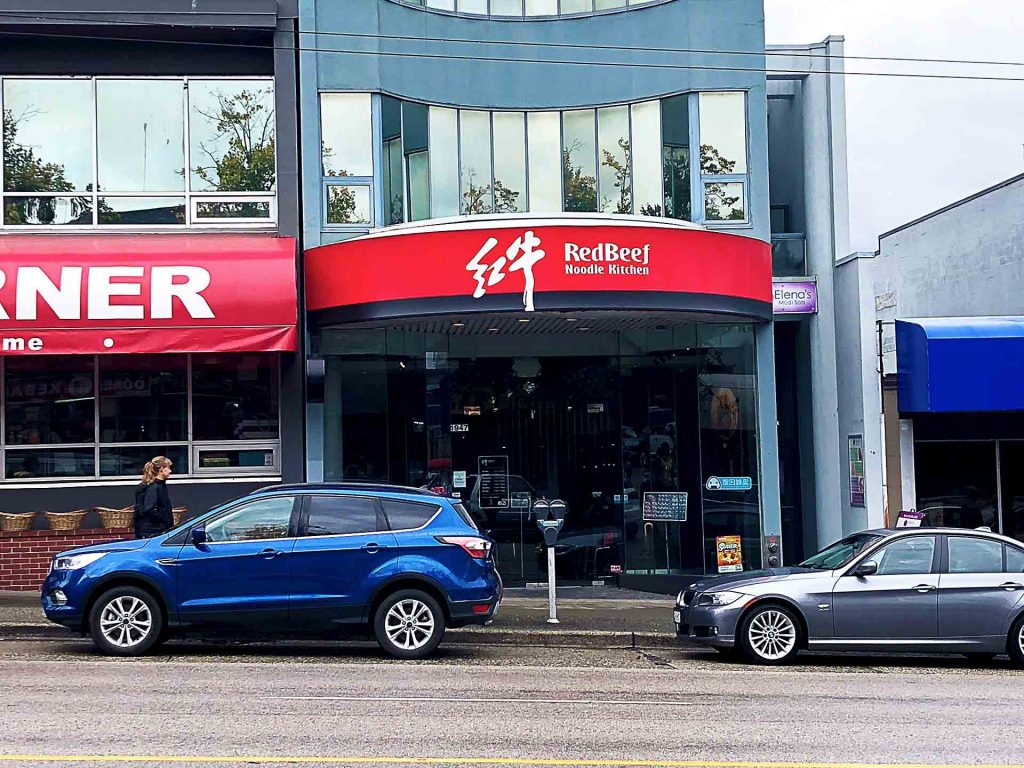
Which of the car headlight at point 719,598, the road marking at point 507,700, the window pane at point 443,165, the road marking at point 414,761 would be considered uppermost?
the window pane at point 443,165

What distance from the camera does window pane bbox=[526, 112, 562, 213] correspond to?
17844 mm

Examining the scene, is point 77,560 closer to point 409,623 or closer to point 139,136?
point 409,623

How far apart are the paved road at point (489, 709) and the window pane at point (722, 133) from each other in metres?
7.65

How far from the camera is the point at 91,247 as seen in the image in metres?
16.2

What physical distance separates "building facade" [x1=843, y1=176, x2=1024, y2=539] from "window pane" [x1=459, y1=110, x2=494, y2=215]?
577 centimetres

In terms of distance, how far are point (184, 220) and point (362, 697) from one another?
362 inches

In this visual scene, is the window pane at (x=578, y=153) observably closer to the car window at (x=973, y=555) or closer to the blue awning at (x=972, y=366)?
the blue awning at (x=972, y=366)

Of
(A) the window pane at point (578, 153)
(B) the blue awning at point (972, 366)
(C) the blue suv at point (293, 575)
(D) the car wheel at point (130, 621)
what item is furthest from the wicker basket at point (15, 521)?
(B) the blue awning at point (972, 366)

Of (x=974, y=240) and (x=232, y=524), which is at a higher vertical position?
(x=974, y=240)

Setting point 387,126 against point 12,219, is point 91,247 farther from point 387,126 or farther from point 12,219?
point 387,126

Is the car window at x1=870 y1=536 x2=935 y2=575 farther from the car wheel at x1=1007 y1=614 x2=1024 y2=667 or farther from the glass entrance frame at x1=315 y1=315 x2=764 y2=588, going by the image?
the glass entrance frame at x1=315 y1=315 x2=764 y2=588

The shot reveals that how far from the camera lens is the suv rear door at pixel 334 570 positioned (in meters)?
11.9

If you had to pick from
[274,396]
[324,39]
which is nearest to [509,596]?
[274,396]

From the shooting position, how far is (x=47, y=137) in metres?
17.0
